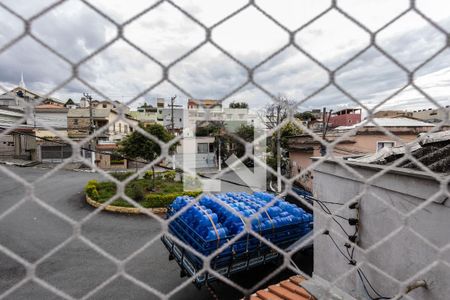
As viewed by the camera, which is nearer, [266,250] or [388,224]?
[388,224]

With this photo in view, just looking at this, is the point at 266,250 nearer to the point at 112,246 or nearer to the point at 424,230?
the point at 424,230

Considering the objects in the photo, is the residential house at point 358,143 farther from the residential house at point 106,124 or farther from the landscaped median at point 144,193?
the landscaped median at point 144,193

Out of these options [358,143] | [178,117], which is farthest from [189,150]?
[358,143]

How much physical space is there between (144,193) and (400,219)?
6.55 meters

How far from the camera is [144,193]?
23.7 feet

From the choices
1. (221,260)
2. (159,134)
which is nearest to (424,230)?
(221,260)

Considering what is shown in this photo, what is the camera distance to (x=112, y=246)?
4.38 metres

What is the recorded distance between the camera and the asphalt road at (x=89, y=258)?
3109 millimetres

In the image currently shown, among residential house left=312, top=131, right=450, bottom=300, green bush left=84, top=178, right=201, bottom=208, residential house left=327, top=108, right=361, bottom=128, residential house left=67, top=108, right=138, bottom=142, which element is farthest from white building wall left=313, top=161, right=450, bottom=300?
green bush left=84, top=178, right=201, bottom=208

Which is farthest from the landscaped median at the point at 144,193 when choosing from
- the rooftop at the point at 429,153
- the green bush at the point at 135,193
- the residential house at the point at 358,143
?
the rooftop at the point at 429,153

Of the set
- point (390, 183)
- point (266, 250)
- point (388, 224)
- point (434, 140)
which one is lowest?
point (266, 250)

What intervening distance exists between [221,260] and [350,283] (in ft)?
3.48

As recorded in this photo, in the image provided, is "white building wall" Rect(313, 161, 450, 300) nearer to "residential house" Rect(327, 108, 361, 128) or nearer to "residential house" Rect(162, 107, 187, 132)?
"residential house" Rect(327, 108, 361, 128)

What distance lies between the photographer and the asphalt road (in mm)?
3109
